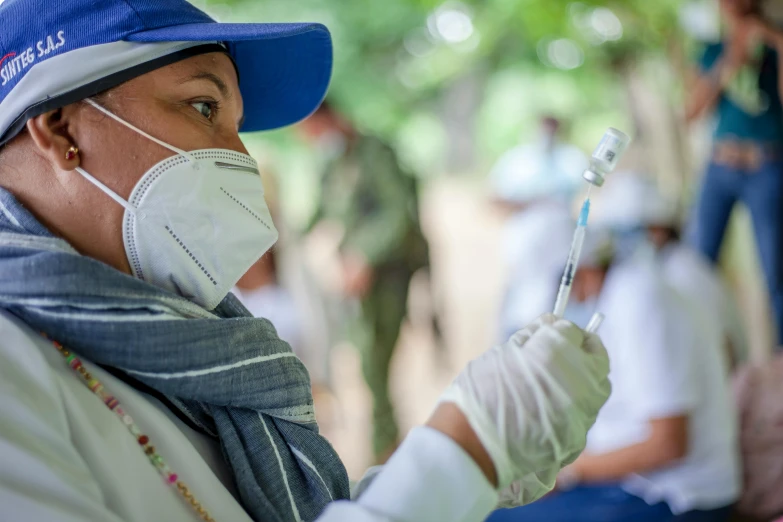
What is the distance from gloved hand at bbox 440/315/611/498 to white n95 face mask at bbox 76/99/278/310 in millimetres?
368

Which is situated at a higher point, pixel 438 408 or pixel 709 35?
pixel 709 35

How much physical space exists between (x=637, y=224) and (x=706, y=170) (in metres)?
0.63

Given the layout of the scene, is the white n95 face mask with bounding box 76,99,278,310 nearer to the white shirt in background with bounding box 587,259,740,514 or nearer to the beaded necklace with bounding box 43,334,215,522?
the beaded necklace with bounding box 43,334,215,522

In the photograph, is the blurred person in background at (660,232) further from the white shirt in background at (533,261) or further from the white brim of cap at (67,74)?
the white brim of cap at (67,74)

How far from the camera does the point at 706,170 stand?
11.8ft

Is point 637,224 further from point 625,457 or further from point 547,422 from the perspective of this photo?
point 547,422

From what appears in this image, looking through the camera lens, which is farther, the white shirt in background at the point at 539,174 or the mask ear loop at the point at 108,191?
the white shirt in background at the point at 539,174

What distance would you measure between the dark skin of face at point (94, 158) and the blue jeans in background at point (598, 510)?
1.61 meters

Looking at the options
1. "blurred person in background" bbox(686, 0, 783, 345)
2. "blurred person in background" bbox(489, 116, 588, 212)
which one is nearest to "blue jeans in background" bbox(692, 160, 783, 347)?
"blurred person in background" bbox(686, 0, 783, 345)

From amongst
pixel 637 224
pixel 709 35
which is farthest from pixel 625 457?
pixel 709 35

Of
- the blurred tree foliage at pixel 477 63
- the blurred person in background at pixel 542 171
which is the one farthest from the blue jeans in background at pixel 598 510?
the blurred tree foliage at pixel 477 63

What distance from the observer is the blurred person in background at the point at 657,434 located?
2.12 meters

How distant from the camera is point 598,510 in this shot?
7.18ft

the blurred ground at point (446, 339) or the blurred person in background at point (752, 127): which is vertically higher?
the blurred person in background at point (752, 127)
